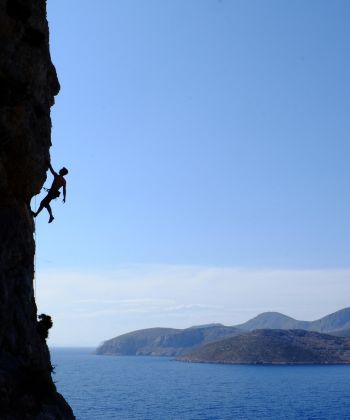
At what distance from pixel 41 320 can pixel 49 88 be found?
10.8 meters

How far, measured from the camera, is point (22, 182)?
68.3 feet

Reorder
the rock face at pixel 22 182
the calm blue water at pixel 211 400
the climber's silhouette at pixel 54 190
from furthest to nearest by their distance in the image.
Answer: the calm blue water at pixel 211 400 → the climber's silhouette at pixel 54 190 → the rock face at pixel 22 182

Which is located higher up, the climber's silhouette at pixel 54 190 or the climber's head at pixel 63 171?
the climber's head at pixel 63 171

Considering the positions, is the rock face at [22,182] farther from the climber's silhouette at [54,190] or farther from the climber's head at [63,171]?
the climber's head at [63,171]

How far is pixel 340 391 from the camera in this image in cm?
15950

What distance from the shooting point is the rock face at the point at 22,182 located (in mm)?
18219

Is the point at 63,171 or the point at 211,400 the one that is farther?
the point at 211,400

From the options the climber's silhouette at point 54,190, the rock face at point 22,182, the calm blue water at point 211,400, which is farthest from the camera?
the calm blue water at point 211,400

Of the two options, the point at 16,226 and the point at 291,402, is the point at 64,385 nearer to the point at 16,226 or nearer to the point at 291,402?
the point at 291,402

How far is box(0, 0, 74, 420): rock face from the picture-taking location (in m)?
18.2

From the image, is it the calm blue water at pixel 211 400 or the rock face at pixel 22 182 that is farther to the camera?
the calm blue water at pixel 211 400

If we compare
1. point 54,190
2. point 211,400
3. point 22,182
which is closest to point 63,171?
point 54,190

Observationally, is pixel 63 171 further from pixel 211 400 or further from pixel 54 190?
pixel 211 400

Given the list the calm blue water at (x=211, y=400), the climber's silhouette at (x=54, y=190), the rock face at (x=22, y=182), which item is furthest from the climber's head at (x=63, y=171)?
A: the calm blue water at (x=211, y=400)
